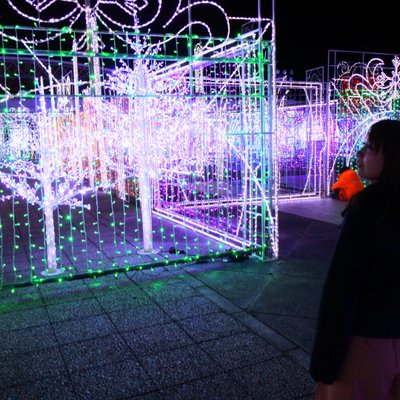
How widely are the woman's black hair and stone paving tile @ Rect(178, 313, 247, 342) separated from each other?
268cm

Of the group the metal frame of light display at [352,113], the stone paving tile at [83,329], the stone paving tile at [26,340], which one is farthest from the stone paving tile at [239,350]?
the metal frame of light display at [352,113]

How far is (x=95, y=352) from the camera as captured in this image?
383cm

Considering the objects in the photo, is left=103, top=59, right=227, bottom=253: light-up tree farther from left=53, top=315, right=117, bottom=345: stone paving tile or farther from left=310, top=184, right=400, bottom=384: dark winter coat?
left=310, top=184, right=400, bottom=384: dark winter coat

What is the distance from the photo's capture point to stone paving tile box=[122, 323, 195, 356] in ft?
12.7

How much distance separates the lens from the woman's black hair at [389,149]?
69.9 inches

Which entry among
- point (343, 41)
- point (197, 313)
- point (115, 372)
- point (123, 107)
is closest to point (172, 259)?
point (197, 313)

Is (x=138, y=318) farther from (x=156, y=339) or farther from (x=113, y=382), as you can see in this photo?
(x=113, y=382)

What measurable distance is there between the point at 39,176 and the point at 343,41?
21.1m

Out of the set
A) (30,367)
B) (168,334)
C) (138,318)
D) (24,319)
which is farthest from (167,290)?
(30,367)

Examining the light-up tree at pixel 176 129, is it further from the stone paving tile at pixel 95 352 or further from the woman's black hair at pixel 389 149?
the woman's black hair at pixel 389 149

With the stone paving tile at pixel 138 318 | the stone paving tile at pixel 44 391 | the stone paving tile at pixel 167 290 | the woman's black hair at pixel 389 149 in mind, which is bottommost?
the stone paving tile at pixel 44 391

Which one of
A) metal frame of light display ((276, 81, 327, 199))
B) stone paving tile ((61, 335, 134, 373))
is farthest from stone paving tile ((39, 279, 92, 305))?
metal frame of light display ((276, 81, 327, 199))

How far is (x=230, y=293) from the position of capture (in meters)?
5.18

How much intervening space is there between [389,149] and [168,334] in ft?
9.57
